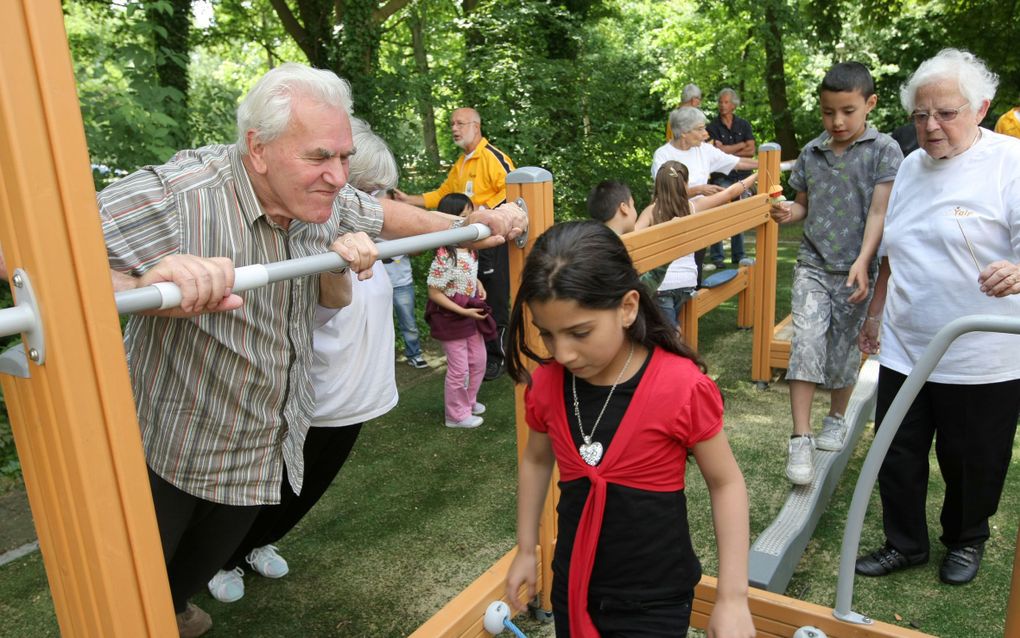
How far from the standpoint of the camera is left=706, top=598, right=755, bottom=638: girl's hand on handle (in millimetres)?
1697

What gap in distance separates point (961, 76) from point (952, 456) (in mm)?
1296

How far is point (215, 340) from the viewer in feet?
6.52

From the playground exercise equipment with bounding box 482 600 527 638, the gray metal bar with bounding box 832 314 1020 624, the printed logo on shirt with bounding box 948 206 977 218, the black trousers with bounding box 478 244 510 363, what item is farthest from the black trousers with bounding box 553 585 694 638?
the black trousers with bounding box 478 244 510 363

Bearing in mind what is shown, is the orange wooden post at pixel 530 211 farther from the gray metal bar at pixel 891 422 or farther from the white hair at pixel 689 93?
the white hair at pixel 689 93

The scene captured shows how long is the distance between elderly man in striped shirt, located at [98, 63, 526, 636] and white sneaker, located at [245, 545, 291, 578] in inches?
34.6

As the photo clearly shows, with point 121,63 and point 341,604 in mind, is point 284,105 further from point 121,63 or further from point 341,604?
point 121,63

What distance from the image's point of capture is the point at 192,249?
1.89m

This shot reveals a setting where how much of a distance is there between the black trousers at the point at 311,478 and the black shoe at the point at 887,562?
6.37 ft

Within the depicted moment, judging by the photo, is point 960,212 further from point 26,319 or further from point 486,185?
point 486,185

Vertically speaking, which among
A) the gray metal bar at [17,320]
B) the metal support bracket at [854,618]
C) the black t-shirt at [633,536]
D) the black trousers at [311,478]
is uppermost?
the gray metal bar at [17,320]

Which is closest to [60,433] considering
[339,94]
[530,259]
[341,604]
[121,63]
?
[530,259]

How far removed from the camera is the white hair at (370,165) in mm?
2881

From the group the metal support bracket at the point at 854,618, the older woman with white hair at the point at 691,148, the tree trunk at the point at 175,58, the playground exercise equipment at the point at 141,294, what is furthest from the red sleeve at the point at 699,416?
the older woman with white hair at the point at 691,148

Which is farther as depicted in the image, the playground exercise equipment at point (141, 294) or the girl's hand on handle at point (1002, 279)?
the girl's hand on handle at point (1002, 279)
